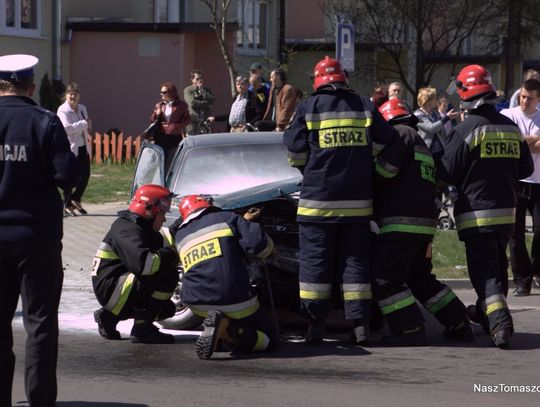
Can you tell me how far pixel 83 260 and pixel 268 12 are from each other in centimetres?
2209

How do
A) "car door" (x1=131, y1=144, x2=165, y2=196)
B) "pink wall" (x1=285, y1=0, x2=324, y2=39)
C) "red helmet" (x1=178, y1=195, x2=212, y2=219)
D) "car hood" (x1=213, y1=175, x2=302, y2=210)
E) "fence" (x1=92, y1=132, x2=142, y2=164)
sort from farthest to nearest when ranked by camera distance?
"pink wall" (x1=285, y1=0, x2=324, y2=39) → "fence" (x1=92, y1=132, x2=142, y2=164) → "car door" (x1=131, y1=144, x2=165, y2=196) → "car hood" (x1=213, y1=175, x2=302, y2=210) → "red helmet" (x1=178, y1=195, x2=212, y2=219)

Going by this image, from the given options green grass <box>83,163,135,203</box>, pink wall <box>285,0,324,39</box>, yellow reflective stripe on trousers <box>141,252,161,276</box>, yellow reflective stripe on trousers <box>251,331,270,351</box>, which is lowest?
yellow reflective stripe on trousers <box>251,331,270,351</box>

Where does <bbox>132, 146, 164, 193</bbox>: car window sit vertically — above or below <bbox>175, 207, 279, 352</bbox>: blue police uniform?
above

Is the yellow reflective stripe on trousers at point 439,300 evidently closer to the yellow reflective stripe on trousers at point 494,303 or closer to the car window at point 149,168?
the yellow reflective stripe on trousers at point 494,303

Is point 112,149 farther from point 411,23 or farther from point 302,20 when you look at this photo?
point 302,20

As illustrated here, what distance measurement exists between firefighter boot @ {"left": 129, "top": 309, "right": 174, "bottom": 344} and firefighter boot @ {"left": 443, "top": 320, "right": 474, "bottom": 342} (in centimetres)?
206

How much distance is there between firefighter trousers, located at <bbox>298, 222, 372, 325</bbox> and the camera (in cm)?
798

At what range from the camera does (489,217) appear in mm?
8086

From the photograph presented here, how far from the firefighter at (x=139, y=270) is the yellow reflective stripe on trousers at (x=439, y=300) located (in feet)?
6.03

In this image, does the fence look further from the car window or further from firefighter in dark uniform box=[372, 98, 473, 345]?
firefighter in dark uniform box=[372, 98, 473, 345]

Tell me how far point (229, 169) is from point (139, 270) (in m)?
2.18

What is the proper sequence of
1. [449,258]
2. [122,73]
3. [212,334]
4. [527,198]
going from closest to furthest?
[212,334] < [527,198] < [449,258] < [122,73]

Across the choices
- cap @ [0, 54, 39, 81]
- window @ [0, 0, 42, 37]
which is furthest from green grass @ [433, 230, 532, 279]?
window @ [0, 0, 42, 37]

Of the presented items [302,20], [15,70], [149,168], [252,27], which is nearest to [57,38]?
[252,27]
